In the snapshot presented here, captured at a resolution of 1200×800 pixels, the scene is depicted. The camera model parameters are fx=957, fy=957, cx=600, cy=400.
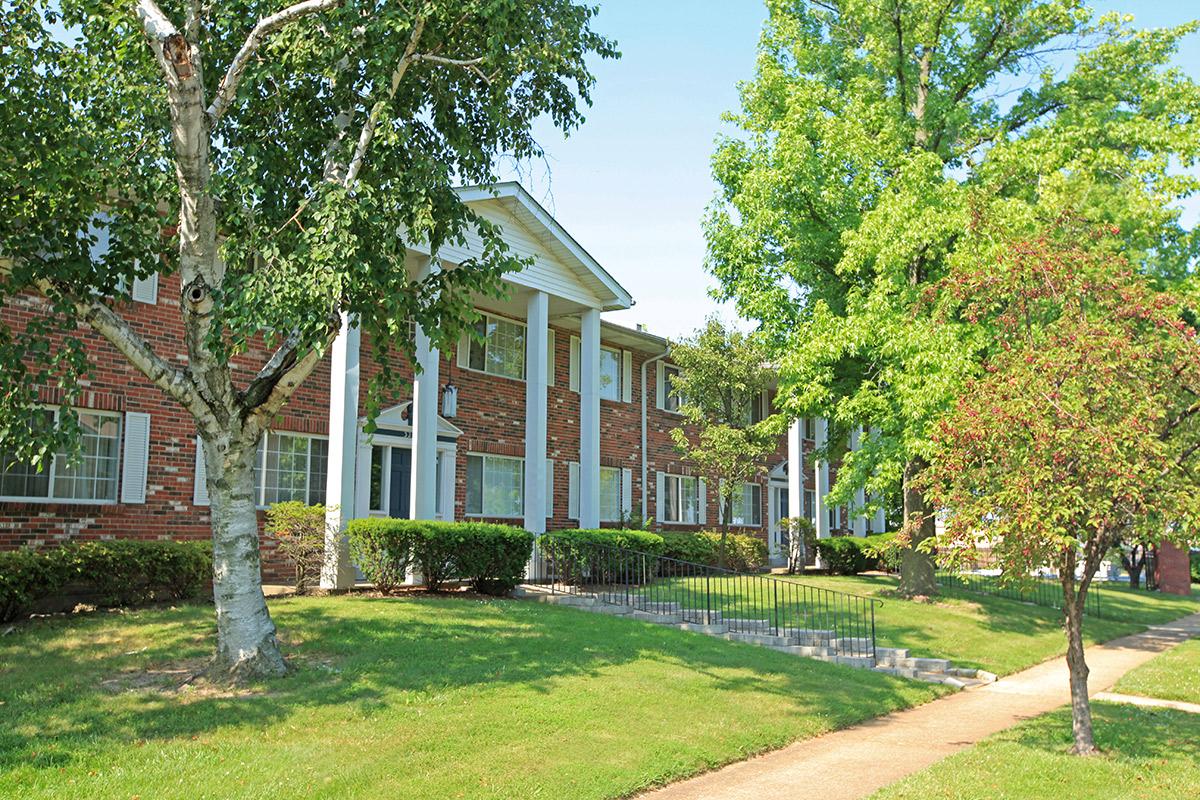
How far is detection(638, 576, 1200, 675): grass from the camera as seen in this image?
16234mm

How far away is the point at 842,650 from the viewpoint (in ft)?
48.6

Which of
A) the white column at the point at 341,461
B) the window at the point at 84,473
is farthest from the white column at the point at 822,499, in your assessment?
the window at the point at 84,473

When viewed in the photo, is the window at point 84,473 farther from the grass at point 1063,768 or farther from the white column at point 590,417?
the grass at point 1063,768

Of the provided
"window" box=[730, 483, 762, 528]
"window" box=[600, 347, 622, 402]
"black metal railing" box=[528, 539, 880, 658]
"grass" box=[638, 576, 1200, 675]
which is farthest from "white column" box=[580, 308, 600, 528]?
"window" box=[730, 483, 762, 528]

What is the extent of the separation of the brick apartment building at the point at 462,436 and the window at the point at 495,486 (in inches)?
1.4

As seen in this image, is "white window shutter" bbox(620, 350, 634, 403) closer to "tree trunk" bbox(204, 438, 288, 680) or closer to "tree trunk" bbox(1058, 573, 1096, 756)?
"tree trunk" bbox(204, 438, 288, 680)

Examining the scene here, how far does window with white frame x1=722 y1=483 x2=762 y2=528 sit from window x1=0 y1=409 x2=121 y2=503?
18.1 meters

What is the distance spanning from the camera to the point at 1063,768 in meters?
8.52

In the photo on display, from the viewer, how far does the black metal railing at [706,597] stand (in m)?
15.4

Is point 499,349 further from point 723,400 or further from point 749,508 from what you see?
point 749,508

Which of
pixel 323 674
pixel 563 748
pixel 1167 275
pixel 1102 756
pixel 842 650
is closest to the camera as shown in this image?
pixel 563 748

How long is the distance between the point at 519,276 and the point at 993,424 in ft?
38.0

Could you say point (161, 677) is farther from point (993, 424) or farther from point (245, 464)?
point (993, 424)

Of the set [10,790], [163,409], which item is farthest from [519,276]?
[10,790]
